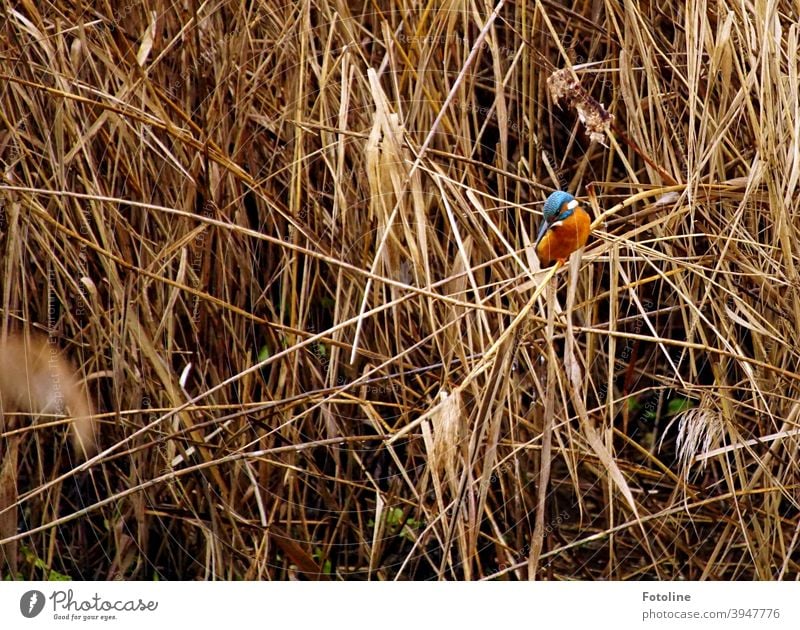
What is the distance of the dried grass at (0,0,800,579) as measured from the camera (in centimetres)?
139

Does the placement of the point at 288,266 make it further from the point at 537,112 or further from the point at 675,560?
the point at 675,560

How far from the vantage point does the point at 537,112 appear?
1416 mm

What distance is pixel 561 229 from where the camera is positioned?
1318 millimetres

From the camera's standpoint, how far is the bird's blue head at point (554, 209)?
1.33 m

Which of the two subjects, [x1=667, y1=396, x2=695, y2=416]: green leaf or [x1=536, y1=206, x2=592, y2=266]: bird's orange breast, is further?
[x1=667, y1=396, x2=695, y2=416]: green leaf

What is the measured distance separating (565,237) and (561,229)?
0.01 metres

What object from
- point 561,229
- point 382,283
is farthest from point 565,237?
point 382,283

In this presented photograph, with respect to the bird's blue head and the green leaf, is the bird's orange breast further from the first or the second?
the green leaf
